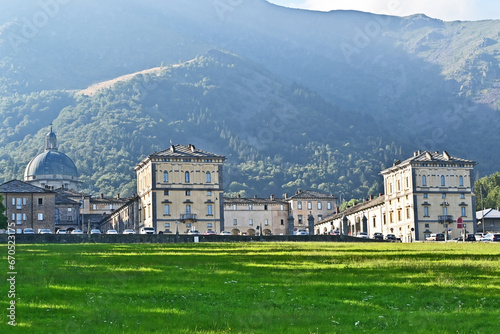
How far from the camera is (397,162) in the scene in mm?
151000

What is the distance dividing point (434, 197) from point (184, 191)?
3894 cm

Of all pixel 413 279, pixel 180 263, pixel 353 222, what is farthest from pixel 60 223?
pixel 413 279

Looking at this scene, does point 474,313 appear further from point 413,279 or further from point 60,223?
point 60,223

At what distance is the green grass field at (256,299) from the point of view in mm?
21047

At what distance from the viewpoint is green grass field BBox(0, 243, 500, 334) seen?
69.1ft

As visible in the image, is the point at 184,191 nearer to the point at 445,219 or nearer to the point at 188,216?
the point at 188,216

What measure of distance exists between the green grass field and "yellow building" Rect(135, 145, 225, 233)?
333ft

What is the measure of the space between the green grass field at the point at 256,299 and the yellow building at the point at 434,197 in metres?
104

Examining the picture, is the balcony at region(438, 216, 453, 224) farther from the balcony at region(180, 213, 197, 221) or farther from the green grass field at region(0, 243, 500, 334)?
the green grass field at region(0, 243, 500, 334)

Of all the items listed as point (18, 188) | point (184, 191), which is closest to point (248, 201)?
point (184, 191)

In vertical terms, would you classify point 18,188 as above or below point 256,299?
above

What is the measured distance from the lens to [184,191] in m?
139

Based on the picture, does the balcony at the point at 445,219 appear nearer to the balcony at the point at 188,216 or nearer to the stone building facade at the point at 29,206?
the balcony at the point at 188,216

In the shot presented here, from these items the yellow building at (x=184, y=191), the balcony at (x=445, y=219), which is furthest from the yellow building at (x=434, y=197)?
the yellow building at (x=184, y=191)
